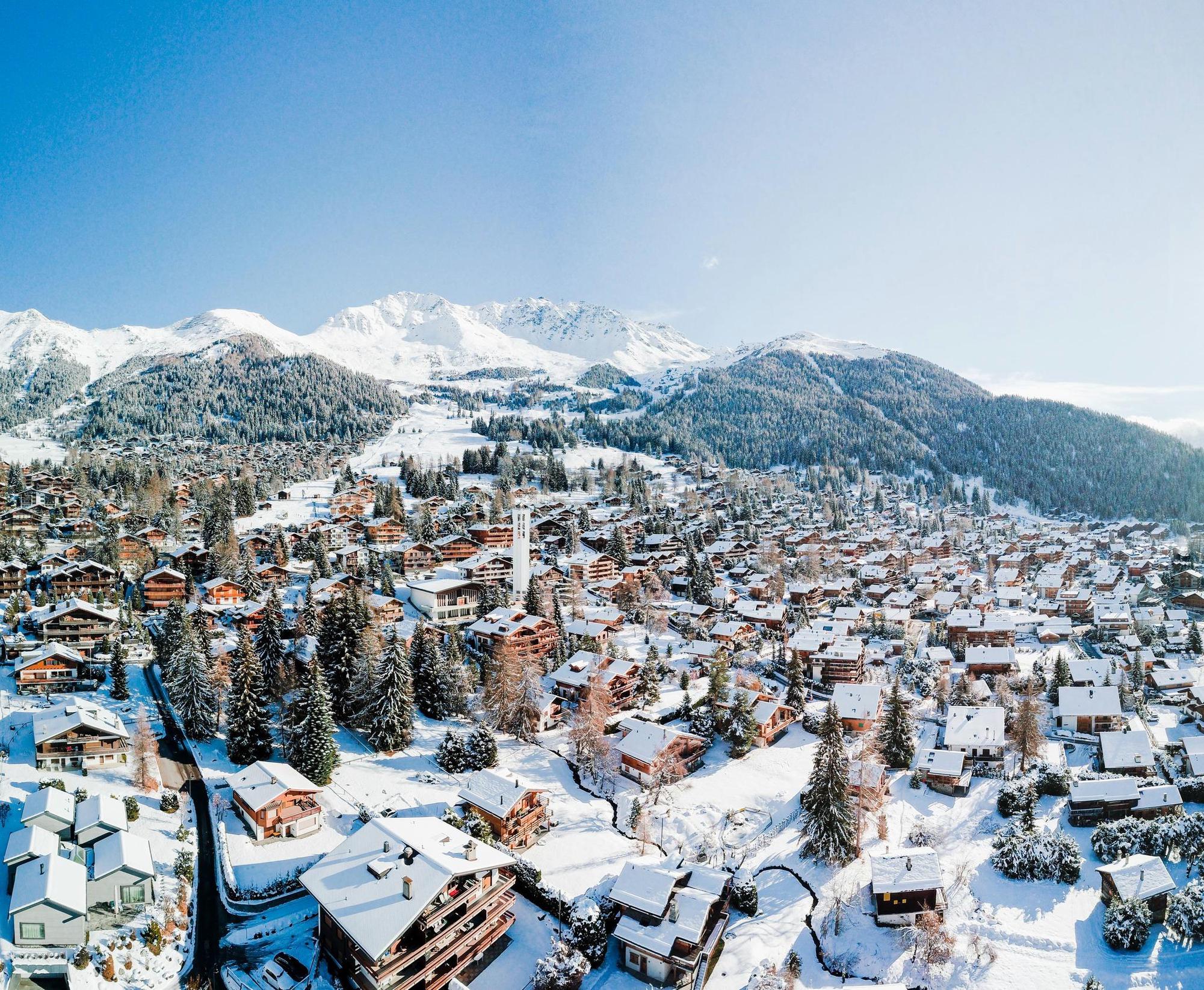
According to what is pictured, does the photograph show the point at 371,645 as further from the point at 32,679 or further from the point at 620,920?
the point at 620,920

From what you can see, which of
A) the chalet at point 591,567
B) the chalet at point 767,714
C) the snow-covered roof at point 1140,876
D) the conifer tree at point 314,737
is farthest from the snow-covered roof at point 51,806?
the chalet at point 591,567

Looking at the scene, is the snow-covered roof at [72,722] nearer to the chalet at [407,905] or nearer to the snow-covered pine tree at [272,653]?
the snow-covered pine tree at [272,653]

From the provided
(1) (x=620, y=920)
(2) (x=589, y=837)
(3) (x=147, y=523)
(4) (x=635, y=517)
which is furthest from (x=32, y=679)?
(4) (x=635, y=517)

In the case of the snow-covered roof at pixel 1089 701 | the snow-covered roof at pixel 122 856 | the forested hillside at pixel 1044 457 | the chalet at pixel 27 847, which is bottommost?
the snow-covered roof at pixel 1089 701

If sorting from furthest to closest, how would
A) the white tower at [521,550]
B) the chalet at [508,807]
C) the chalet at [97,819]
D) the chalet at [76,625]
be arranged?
1. the white tower at [521,550]
2. the chalet at [76,625]
3. the chalet at [508,807]
4. the chalet at [97,819]

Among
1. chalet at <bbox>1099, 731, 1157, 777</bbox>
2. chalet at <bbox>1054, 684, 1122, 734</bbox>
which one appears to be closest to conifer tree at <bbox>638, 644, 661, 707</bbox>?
chalet at <bbox>1099, 731, 1157, 777</bbox>
